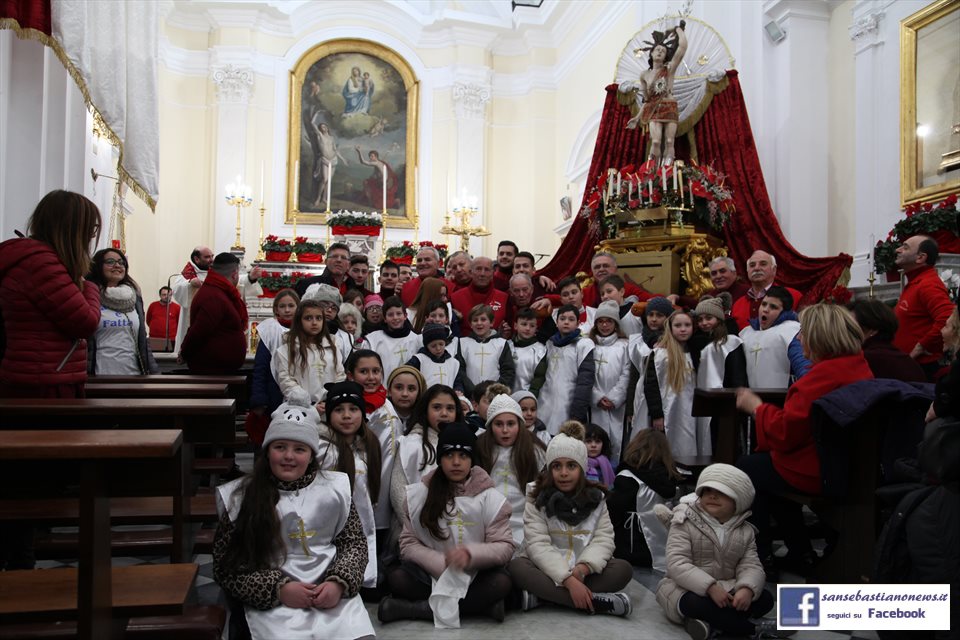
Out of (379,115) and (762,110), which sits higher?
(379,115)

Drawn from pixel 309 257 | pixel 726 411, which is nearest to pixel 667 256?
pixel 726 411

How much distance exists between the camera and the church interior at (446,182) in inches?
121

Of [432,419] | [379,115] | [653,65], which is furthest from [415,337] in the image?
[379,115]

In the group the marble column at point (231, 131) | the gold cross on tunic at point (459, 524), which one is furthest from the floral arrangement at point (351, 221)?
the gold cross on tunic at point (459, 524)

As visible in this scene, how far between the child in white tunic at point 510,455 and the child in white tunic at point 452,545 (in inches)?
16.6

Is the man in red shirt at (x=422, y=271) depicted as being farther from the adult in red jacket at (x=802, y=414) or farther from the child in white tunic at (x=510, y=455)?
the adult in red jacket at (x=802, y=414)

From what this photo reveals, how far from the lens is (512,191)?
15.4m

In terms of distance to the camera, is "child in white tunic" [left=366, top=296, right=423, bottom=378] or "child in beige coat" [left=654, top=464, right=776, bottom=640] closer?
"child in beige coat" [left=654, top=464, right=776, bottom=640]

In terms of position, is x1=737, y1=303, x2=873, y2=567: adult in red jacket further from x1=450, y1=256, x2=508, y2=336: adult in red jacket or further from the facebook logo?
x1=450, y1=256, x2=508, y2=336: adult in red jacket

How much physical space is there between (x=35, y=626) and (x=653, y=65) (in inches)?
323

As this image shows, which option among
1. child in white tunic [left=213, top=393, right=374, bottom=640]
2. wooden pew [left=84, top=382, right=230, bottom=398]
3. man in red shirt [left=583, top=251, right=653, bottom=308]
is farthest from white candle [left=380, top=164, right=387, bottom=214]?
child in white tunic [left=213, top=393, right=374, bottom=640]

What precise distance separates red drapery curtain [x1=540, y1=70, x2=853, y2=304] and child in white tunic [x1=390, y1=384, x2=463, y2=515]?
492 centimetres

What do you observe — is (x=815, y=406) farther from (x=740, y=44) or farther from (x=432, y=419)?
(x=740, y=44)

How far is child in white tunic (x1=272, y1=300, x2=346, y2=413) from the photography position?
4.63 metres
